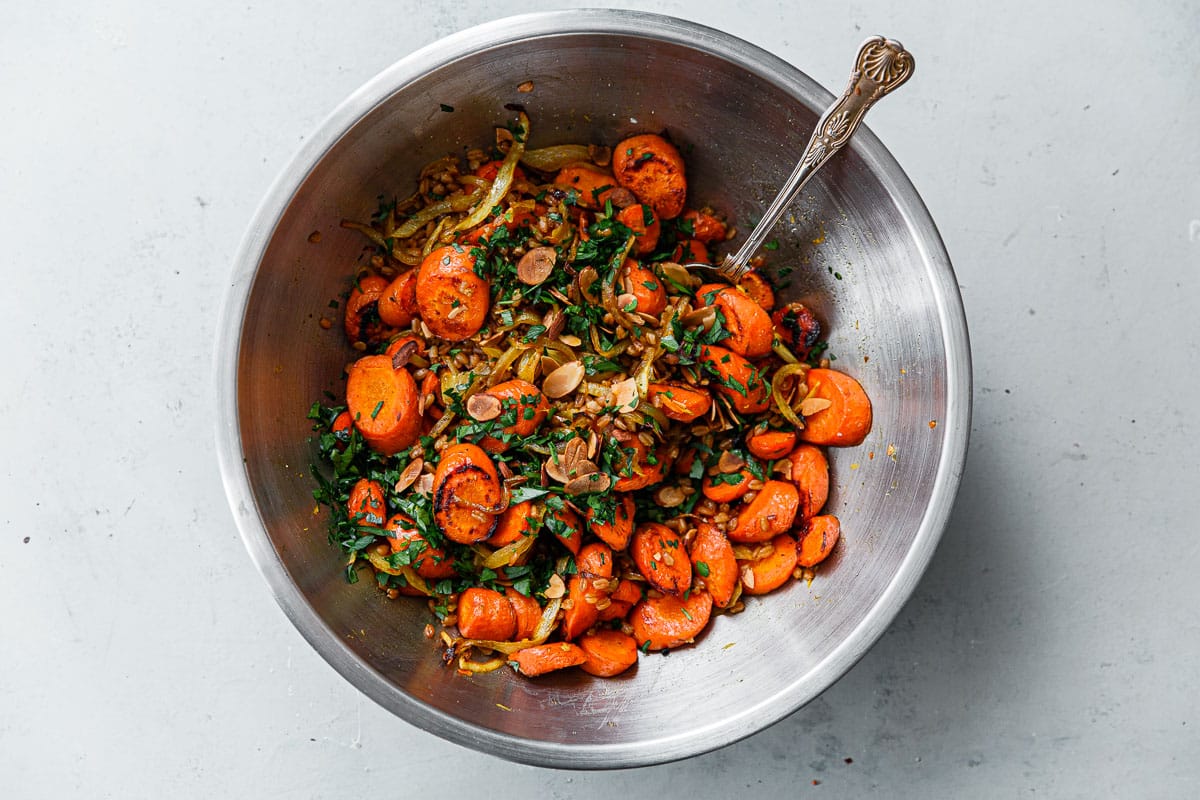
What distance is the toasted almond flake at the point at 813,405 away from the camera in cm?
219

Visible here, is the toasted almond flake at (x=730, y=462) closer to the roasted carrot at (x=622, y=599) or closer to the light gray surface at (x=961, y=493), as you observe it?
the roasted carrot at (x=622, y=599)

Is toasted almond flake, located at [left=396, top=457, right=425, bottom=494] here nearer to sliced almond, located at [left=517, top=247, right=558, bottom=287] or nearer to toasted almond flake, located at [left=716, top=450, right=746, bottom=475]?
sliced almond, located at [left=517, top=247, right=558, bottom=287]

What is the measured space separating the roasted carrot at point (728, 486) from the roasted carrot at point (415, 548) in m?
0.68

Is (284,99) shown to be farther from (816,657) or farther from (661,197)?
(816,657)

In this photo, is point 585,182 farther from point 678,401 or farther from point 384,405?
point 384,405

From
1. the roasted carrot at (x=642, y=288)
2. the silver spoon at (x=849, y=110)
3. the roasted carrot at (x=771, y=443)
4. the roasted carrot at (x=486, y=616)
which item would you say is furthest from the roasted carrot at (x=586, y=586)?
the silver spoon at (x=849, y=110)

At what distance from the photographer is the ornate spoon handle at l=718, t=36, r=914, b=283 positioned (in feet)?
5.84

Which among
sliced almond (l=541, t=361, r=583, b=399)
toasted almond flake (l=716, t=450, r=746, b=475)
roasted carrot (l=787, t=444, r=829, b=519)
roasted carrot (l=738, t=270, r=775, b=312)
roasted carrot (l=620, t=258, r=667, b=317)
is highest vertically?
roasted carrot (l=738, t=270, r=775, b=312)

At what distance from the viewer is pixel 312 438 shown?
2.17 m

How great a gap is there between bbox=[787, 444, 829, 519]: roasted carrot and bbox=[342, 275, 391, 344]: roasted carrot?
114 centimetres

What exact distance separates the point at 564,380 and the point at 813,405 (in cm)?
65

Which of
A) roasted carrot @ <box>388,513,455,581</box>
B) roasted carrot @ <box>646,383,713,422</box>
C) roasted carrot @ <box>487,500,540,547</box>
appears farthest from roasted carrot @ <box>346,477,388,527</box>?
roasted carrot @ <box>646,383,713,422</box>

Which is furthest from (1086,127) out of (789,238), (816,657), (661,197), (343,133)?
(343,133)

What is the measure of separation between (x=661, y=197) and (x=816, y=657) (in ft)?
4.00
